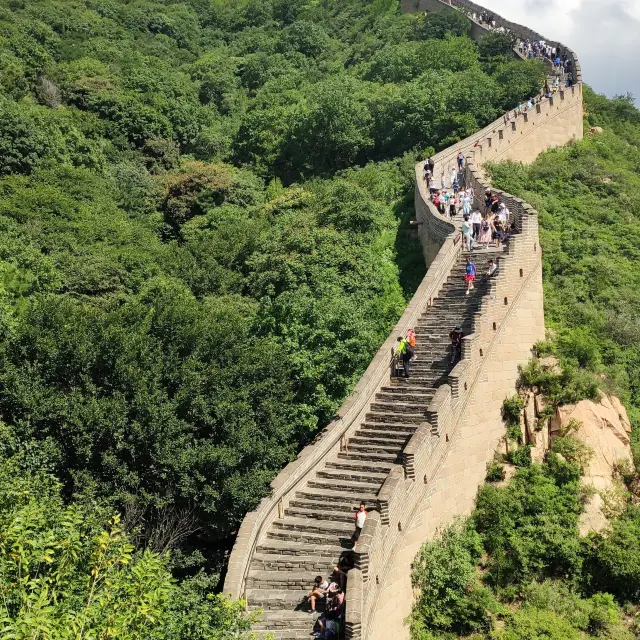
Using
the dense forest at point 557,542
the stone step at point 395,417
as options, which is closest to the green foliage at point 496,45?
the dense forest at point 557,542

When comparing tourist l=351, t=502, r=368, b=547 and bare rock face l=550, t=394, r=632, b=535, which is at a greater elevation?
bare rock face l=550, t=394, r=632, b=535

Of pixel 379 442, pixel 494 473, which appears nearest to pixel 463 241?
pixel 494 473

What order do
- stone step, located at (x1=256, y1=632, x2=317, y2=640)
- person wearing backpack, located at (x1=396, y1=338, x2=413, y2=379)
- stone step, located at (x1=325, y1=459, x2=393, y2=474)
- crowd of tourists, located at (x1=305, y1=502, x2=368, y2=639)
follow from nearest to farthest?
crowd of tourists, located at (x1=305, y1=502, x2=368, y2=639) < stone step, located at (x1=256, y1=632, x2=317, y2=640) < stone step, located at (x1=325, y1=459, x2=393, y2=474) < person wearing backpack, located at (x1=396, y1=338, x2=413, y2=379)

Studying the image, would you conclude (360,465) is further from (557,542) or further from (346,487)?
(557,542)

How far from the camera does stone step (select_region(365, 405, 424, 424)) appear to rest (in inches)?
647

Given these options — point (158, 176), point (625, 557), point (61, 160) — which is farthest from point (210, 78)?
point (625, 557)

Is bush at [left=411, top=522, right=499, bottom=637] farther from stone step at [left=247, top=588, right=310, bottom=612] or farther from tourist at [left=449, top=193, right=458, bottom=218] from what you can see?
tourist at [left=449, top=193, right=458, bottom=218]

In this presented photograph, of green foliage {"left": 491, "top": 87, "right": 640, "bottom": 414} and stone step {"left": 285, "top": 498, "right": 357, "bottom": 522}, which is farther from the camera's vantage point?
green foliage {"left": 491, "top": 87, "right": 640, "bottom": 414}

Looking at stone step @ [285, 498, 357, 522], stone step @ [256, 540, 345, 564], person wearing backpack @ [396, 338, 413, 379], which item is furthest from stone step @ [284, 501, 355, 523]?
person wearing backpack @ [396, 338, 413, 379]

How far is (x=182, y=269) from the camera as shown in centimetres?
2619

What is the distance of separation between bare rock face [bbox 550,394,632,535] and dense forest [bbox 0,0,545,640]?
4.66 metres

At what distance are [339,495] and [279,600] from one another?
245cm

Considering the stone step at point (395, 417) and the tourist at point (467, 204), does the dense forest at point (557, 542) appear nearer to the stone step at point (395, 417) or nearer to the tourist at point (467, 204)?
the stone step at point (395, 417)

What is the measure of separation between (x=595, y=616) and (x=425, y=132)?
24328 millimetres
